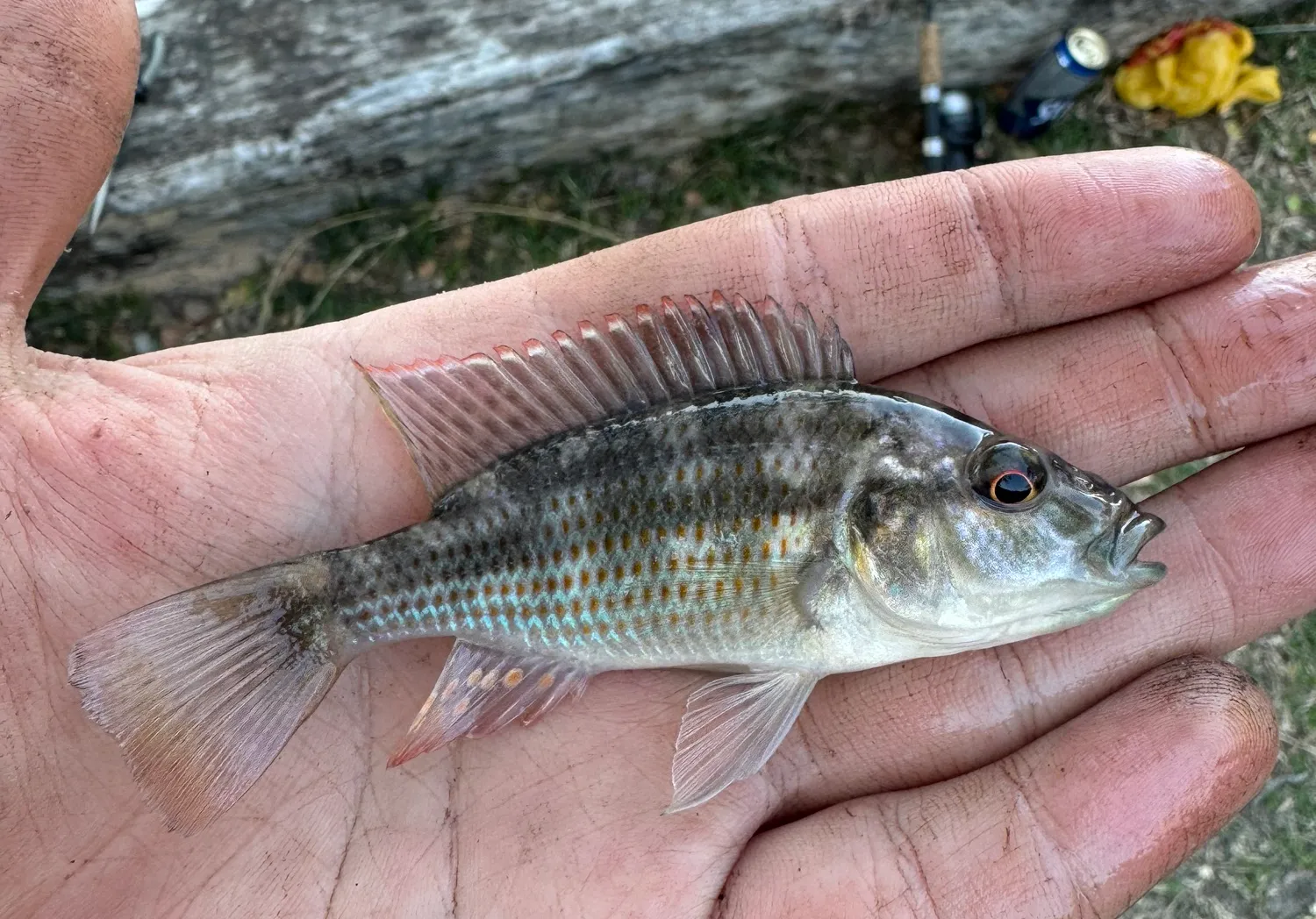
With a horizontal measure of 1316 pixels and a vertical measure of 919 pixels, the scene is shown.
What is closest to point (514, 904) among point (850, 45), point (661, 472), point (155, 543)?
point (661, 472)

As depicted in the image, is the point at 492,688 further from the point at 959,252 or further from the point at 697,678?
the point at 959,252

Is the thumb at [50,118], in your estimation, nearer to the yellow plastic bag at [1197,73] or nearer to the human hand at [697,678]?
the human hand at [697,678]

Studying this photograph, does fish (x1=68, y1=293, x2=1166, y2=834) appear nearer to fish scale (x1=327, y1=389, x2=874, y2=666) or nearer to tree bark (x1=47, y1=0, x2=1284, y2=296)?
fish scale (x1=327, y1=389, x2=874, y2=666)

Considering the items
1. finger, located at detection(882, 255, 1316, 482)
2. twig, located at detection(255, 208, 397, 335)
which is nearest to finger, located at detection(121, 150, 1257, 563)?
finger, located at detection(882, 255, 1316, 482)

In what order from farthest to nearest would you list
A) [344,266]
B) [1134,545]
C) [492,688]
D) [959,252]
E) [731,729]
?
1. [344,266]
2. [959,252]
3. [492,688]
4. [731,729]
5. [1134,545]

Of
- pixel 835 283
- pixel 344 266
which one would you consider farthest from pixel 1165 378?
pixel 344 266

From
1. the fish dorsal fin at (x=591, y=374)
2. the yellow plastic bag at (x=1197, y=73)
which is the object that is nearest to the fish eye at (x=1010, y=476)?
the fish dorsal fin at (x=591, y=374)
